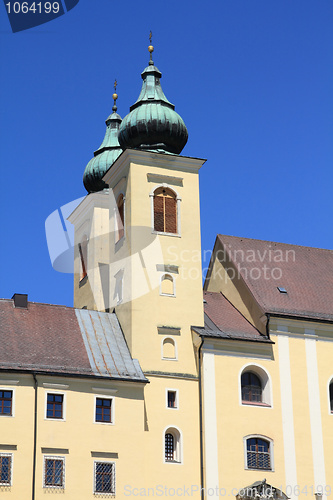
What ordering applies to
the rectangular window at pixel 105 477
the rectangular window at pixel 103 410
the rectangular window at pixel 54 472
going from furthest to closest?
the rectangular window at pixel 103 410 → the rectangular window at pixel 105 477 → the rectangular window at pixel 54 472

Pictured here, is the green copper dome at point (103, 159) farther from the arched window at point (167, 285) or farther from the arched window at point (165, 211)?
the arched window at point (167, 285)

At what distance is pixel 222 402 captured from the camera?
34344 millimetres

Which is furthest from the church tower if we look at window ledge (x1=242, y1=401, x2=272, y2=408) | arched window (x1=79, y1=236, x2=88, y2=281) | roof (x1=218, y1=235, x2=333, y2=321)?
roof (x1=218, y1=235, x2=333, y2=321)

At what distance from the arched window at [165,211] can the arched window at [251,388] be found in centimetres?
648

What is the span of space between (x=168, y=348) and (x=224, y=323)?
9.65ft

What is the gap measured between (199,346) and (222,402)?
2267mm

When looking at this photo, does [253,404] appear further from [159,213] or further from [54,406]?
[159,213]

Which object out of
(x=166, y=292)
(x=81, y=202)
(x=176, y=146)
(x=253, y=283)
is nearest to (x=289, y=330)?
(x=253, y=283)

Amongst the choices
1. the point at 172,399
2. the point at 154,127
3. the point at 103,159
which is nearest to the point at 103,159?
the point at 103,159

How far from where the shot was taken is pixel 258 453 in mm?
34156

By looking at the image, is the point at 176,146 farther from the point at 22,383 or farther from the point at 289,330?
the point at 22,383

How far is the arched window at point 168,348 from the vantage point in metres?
35.0

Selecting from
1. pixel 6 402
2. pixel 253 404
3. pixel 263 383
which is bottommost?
pixel 6 402

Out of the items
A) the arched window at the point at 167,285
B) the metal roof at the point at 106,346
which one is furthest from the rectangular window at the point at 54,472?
the arched window at the point at 167,285
